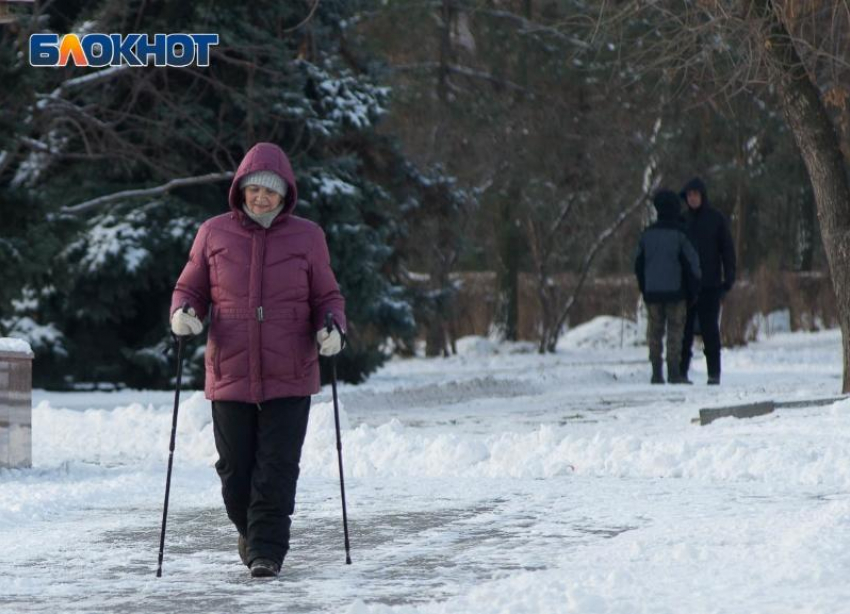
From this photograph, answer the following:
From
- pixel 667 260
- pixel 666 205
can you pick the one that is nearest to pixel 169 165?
pixel 666 205

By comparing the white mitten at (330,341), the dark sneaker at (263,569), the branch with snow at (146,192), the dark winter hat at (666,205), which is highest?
the branch with snow at (146,192)

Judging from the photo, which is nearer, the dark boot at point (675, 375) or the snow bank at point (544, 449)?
the snow bank at point (544, 449)

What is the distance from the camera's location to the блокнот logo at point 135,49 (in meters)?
20.6

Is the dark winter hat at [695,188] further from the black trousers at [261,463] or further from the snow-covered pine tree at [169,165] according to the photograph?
the black trousers at [261,463]

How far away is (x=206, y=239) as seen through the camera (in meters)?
8.02

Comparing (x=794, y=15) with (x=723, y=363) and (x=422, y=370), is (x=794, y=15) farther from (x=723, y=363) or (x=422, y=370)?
(x=422, y=370)

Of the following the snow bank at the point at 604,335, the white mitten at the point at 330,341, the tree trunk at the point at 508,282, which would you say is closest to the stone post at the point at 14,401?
the white mitten at the point at 330,341

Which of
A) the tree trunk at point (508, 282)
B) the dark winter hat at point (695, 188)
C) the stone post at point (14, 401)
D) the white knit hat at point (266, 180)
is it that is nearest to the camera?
the white knit hat at point (266, 180)

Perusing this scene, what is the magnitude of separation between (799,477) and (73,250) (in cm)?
1249

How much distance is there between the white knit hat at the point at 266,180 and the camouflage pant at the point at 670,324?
39.2 feet

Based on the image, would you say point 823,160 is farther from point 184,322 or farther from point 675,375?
point 184,322

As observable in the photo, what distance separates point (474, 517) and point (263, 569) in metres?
2.17

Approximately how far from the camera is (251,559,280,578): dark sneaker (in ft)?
25.2

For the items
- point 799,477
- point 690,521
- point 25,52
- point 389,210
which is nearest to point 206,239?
point 690,521
